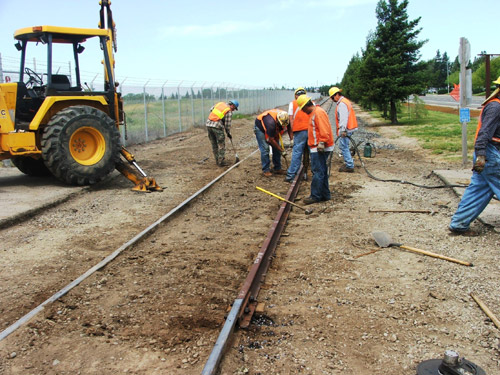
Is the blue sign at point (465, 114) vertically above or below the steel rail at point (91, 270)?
above

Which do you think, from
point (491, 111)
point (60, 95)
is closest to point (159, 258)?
point (491, 111)

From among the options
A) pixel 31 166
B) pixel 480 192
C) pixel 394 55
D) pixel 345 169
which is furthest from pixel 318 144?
pixel 394 55

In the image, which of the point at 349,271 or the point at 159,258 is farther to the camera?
the point at 159,258

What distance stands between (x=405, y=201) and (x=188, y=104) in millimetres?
18156

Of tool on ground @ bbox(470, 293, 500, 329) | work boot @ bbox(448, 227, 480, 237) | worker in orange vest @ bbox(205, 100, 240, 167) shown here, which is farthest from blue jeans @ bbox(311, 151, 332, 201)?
tool on ground @ bbox(470, 293, 500, 329)

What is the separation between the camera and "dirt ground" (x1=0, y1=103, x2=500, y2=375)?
3553mm

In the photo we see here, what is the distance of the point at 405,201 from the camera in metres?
8.32

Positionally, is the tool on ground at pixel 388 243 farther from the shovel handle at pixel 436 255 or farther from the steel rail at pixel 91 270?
the steel rail at pixel 91 270

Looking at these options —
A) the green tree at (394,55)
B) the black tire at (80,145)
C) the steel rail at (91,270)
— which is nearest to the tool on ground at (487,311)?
the steel rail at (91,270)

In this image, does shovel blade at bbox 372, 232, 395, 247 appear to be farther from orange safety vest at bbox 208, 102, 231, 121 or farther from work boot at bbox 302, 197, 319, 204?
orange safety vest at bbox 208, 102, 231, 121

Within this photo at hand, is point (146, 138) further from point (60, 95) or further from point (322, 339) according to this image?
point (322, 339)

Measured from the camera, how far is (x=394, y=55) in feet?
77.7

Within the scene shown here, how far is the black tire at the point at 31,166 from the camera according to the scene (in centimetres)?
1041

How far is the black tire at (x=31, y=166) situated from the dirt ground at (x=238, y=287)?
2.86 meters
